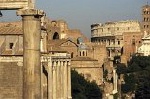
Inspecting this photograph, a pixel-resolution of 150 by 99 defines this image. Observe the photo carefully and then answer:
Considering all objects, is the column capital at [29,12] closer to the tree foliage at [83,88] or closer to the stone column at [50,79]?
the stone column at [50,79]

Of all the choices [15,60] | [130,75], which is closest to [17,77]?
[15,60]

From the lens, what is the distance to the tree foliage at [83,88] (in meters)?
43.2

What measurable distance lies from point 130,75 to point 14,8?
4553 centimetres

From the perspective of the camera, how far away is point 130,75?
180 ft

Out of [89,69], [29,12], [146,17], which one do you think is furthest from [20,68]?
[146,17]

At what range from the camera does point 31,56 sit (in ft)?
31.9

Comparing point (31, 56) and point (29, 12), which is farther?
point (31, 56)

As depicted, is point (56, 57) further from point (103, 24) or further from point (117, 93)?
point (103, 24)

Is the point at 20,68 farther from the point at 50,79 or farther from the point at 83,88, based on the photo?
the point at 83,88

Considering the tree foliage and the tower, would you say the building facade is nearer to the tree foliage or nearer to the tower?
the tower

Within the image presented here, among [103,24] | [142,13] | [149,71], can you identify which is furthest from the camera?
[103,24]

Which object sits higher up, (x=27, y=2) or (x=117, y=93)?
(x=27, y=2)

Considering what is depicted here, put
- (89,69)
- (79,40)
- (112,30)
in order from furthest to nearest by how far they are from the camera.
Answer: (112,30)
(79,40)
(89,69)

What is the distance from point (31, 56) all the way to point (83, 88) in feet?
114
